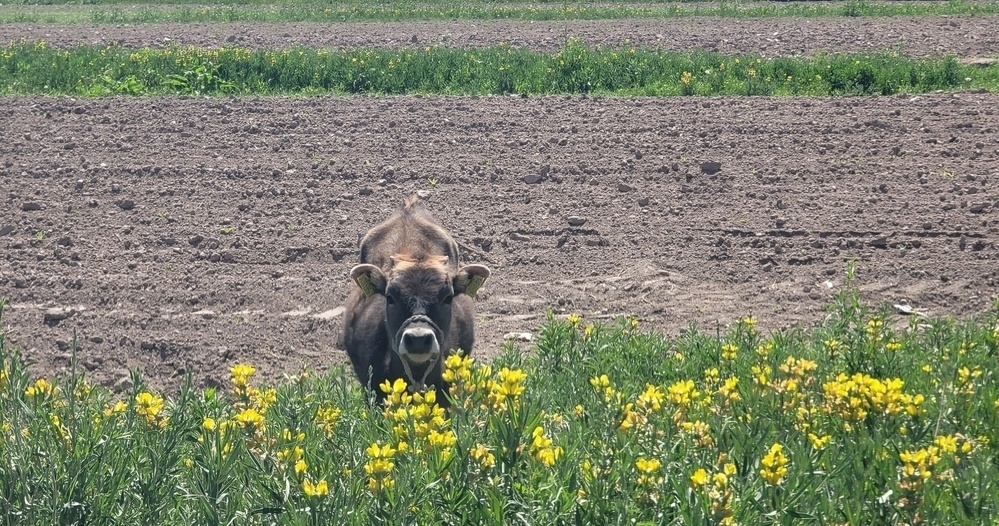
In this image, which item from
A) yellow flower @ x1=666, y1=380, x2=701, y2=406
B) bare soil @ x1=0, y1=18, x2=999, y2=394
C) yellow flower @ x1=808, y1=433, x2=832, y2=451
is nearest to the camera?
yellow flower @ x1=808, y1=433, x2=832, y2=451

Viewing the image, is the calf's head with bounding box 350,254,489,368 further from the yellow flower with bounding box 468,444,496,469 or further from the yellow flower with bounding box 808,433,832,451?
the yellow flower with bounding box 468,444,496,469

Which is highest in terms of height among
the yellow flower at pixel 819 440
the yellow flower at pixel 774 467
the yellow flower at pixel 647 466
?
the yellow flower at pixel 774 467

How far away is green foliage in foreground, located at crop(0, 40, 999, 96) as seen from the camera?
18734mm

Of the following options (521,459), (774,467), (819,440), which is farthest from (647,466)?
(819,440)

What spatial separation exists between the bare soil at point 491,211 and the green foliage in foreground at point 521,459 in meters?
6.07

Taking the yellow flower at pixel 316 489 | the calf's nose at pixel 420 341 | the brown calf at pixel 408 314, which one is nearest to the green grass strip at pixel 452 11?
the brown calf at pixel 408 314

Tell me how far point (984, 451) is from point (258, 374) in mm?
7514

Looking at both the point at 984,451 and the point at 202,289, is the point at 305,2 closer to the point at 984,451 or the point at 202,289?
the point at 202,289

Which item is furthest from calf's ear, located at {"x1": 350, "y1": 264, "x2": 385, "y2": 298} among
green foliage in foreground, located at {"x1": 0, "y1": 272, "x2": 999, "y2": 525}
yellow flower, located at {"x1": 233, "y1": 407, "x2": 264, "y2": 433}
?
yellow flower, located at {"x1": 233, "y1": 407, "x2": 264, "y2": 433}

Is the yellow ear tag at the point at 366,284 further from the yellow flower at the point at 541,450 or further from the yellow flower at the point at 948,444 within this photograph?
the yellow flower at the point at 948,444

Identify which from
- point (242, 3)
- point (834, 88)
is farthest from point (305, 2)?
point (834, 88)

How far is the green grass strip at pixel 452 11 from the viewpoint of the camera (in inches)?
1180

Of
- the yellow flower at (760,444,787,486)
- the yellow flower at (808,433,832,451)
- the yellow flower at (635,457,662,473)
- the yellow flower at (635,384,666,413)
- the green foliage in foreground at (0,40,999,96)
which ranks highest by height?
the yellow flower at (760,444,787,486)

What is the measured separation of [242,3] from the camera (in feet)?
128
